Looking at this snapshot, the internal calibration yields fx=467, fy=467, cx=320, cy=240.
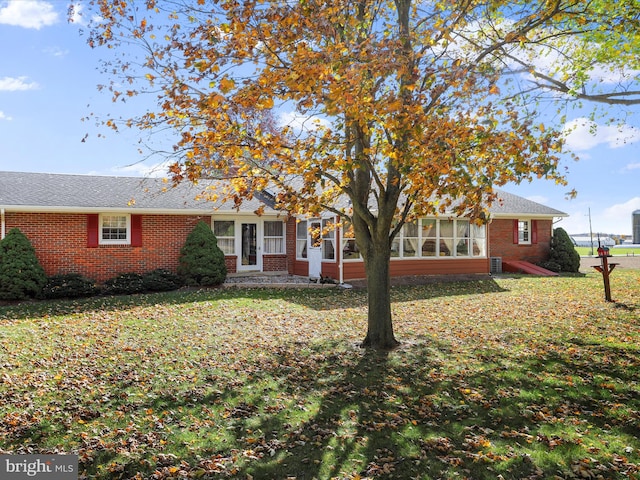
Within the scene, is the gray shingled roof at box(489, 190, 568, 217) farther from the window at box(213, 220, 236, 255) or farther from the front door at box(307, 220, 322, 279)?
the window at box(213, 220, 236, 255)

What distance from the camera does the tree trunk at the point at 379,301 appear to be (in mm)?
8211

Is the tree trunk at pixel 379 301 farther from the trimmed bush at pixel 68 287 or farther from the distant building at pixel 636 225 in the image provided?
the distant building at pixel 636 225

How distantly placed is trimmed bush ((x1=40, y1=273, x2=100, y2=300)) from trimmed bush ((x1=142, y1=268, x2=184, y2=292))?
153 cm

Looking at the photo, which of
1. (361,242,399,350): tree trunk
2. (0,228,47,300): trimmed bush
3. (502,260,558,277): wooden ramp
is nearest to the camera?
(361,242,399,350): tree trunk

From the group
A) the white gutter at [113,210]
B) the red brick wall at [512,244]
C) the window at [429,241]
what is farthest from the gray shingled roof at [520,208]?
the white gutter at [113,210]

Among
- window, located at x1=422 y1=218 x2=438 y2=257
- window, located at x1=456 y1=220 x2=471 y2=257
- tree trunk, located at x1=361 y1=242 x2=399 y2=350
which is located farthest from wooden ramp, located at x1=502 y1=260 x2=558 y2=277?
tree trunk, located at x1=361 y1=242 x2=399 y2=350

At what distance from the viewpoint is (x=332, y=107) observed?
5.88 m

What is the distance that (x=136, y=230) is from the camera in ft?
53.9

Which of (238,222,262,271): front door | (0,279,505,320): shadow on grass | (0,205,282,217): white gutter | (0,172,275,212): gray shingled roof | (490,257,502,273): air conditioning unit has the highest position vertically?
(0,172,275,212): gray shingled roof

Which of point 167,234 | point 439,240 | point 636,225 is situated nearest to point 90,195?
point 167,234

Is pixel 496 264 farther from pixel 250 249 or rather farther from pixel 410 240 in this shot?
pixel 250 249

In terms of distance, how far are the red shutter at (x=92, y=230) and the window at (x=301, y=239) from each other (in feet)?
24.9

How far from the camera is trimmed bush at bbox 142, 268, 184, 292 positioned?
15.3 m

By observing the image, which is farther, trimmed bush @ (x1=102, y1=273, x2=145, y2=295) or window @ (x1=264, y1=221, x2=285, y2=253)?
window @ (x1=264, y1=221, x2=285, y2=253)
